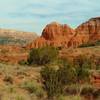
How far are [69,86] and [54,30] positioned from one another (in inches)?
3564

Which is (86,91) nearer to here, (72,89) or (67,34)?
(72,89)

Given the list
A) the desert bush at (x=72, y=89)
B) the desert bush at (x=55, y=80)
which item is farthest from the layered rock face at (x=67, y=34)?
the desert bush at (x=55, y=80)

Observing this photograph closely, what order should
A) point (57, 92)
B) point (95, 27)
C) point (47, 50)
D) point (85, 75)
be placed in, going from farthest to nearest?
point (95, 27) → point (47, 50) → point (85, 75) → point (57, 92)

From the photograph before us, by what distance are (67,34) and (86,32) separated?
19.9ft

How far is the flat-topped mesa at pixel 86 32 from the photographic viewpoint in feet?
357

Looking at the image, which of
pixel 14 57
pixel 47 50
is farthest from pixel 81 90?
pixel 14 57

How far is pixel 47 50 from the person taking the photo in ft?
162

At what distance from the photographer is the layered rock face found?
109 meters

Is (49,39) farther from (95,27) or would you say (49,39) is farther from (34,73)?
(34,73)

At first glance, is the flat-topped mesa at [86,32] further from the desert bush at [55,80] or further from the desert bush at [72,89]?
the desert bush at [55,80]

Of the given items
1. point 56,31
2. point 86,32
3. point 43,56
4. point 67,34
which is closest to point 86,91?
point 43,56

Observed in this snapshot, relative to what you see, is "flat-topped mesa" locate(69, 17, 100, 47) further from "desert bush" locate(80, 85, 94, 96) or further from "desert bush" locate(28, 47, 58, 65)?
"desert bush" locate(80, 85, 94, 96)

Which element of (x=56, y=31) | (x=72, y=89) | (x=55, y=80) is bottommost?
(x=72, y=89)

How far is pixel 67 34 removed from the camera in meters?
114
